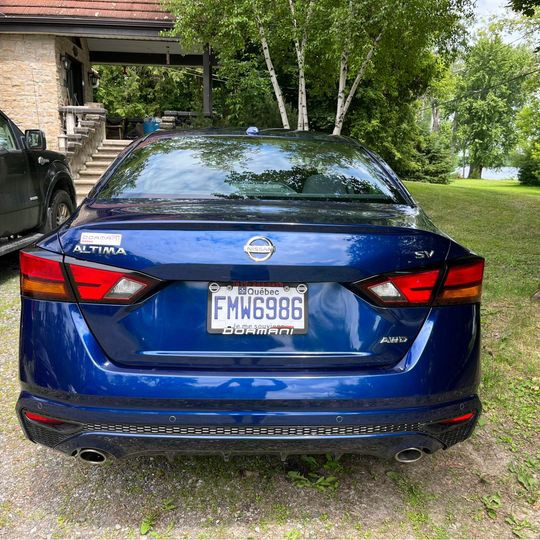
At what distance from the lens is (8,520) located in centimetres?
217

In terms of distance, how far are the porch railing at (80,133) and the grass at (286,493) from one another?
29.7 ft

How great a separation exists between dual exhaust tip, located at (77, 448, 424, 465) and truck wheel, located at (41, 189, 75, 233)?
4.58m

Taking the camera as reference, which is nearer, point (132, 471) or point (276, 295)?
point (276, 295)

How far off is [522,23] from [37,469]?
28806 millimetres

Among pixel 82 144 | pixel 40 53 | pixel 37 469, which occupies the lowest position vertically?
pixel 37 469

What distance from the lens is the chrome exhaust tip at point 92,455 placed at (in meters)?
1.94

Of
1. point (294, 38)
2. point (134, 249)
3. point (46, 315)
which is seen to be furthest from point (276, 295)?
point (294, 38)

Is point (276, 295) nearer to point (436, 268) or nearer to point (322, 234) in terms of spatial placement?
point (322, 234)

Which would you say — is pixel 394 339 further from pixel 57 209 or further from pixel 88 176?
pixel 88 176

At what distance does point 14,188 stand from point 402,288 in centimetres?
476

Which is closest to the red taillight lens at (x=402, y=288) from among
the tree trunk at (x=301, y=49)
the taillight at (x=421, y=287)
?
the taillight at (x=421, y=287)

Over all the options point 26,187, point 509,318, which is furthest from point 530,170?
point 26,187

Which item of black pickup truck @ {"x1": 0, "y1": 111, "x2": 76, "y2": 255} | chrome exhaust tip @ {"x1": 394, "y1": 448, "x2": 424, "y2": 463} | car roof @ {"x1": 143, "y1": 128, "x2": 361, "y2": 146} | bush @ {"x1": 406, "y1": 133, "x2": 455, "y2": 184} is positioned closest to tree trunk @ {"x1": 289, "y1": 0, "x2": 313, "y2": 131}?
black pickup truck @ {"x1": 0, "y1": 111, "x2": 76, "y2": 255}

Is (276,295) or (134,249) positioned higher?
(134,249)
